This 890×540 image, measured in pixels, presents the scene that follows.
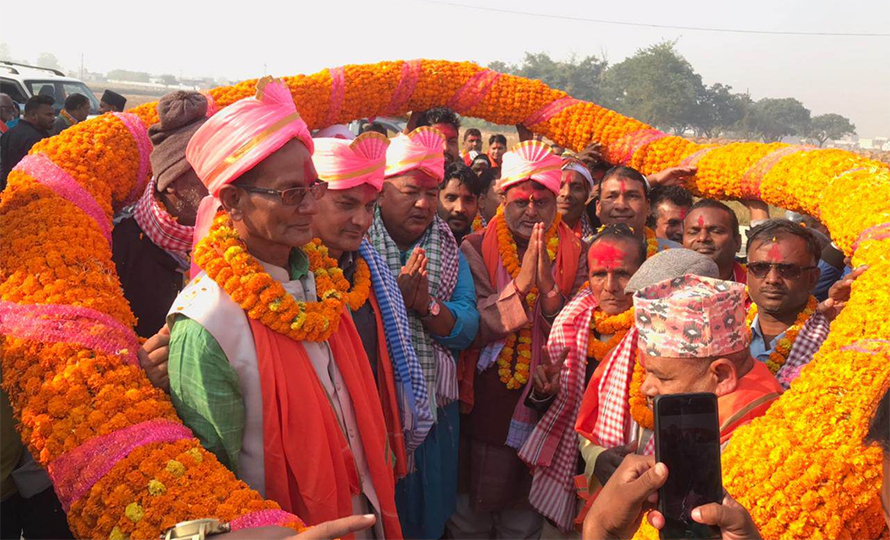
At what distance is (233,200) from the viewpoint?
7.98 feet

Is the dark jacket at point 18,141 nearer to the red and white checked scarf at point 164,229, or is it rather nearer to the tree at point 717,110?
the red and white checked scarf at point 164,229

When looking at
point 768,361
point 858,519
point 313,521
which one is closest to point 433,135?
point 768,361

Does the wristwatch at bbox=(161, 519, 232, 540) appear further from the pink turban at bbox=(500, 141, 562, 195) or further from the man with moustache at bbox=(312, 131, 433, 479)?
the pink turban at bbox=(500, 141, 562, 195)

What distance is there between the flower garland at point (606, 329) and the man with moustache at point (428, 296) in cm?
58

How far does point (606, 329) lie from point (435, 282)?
88cm

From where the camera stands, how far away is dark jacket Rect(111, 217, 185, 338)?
3293mm

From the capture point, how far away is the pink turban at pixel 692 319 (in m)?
2.50

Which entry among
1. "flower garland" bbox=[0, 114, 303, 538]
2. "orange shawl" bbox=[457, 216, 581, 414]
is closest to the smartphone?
"flower garland" bbox=[0, 114, 303, 538]

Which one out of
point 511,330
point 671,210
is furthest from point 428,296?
point 671,210

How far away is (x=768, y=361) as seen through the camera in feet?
11.1

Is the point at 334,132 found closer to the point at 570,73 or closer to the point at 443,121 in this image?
the point at 443,121

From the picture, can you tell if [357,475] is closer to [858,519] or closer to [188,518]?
[188,518]

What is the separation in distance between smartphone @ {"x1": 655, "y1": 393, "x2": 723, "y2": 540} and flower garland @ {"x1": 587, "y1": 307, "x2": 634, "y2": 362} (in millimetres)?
1759

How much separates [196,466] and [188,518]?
0.15 metres
